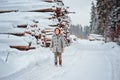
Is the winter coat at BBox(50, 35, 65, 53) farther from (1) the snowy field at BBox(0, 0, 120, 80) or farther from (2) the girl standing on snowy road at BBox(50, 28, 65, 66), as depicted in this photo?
(1) the snowy field at BBox(0, 0, 120, 80)

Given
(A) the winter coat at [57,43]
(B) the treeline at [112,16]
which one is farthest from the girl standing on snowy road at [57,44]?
(B) the treeline at [112,16]

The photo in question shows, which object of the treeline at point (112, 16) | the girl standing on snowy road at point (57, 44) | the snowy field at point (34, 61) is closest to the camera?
the snowy field at point (34, 61)

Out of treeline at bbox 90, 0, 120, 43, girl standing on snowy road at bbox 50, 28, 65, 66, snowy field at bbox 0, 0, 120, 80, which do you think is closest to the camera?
snowy field at bbox 0, 0, 120, 80

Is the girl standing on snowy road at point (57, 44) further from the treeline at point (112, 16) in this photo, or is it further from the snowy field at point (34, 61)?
the treeline at point (112, 16)

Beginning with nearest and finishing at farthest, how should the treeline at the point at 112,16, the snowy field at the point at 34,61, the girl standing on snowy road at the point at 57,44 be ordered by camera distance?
the snowy field at the point at 34,61, the girl standing on snowy road at the point at 57,44, the treeline at the point at 112,16

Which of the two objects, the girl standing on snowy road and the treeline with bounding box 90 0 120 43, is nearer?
the girl standing on snowy road

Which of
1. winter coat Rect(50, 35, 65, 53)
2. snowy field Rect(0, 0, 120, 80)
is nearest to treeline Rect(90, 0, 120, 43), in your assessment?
snowy field Rect(0, 0, 120, 80)

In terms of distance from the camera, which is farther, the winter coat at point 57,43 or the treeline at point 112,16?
the treeline at point 112,16

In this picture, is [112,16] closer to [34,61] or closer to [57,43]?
[57,43]

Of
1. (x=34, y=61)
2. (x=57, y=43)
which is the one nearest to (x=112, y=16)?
(x=57, y=43)

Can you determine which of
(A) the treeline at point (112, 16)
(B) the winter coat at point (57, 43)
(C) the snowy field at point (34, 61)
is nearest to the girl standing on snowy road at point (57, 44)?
(B) the winter coat at point (57, 43)

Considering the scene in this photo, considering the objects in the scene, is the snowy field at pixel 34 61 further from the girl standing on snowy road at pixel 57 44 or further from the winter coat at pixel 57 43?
the winter coat at pixel 57 43

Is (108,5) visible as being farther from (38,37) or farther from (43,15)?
(38,37)

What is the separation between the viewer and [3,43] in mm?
11656
